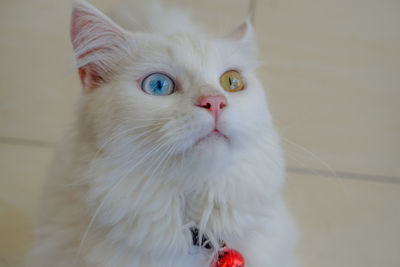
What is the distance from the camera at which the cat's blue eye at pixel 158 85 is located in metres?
0.71

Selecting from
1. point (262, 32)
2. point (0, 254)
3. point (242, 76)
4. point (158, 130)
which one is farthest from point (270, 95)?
point (0, 254)

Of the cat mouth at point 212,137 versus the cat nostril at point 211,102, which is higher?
the cat nostril at point 211,102

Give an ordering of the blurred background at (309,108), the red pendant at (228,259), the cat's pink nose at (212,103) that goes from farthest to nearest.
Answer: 1. the blurred background at (309,108)
2. the red pendant at (228,259)
3. the cat's pink nose at (212,103)

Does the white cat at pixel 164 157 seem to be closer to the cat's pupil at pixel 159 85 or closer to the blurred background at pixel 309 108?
the cat's pupil at pixel 159 85

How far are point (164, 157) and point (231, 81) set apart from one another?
0.24 m

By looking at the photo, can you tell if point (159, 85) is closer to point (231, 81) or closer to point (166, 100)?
point (166, 100)

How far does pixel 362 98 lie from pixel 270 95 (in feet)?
1.21

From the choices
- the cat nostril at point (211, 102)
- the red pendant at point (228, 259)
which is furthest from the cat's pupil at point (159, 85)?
the red pendant at point (228, 259)

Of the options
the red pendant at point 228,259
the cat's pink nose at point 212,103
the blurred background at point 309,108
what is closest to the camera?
the cat's pink nose at point 212,103

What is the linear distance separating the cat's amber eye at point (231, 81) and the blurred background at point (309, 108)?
1.42 feet

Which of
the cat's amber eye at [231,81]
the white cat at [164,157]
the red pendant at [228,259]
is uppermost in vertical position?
the cat's amber eye at [231,81]

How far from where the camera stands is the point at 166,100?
674 mm

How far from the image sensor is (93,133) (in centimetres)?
73

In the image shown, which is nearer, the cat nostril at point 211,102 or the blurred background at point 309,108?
the cat nostril at point 211,102
